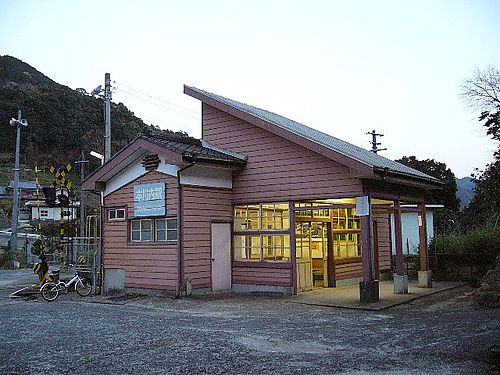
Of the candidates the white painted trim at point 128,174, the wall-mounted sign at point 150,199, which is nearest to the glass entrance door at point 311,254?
the wall-mounted sign at point 150,199

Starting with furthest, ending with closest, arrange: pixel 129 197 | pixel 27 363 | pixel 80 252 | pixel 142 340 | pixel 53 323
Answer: pixel 80 252
pixel 129 197
pixel 53 323
pixel 142 340
pixel 27 363

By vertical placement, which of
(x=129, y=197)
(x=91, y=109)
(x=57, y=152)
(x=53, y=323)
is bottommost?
(x=53, y=323)

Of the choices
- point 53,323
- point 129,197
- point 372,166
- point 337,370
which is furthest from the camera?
point 129,197

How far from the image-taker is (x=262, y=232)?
13.9m

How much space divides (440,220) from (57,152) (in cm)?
4219

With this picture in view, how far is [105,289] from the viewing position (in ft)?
48.9

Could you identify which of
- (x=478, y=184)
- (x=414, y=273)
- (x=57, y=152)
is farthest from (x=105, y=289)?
(x=57, y=152)

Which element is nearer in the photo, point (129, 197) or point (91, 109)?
point (129, 197)

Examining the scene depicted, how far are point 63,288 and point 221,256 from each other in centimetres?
453

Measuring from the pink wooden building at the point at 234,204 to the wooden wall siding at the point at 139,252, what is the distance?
0.03 meters

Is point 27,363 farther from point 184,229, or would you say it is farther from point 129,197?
point 129,197

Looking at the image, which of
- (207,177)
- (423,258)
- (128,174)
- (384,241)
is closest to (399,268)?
(423,258)

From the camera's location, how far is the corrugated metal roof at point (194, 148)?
12984 millimetres

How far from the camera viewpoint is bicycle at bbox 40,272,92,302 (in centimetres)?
1370
